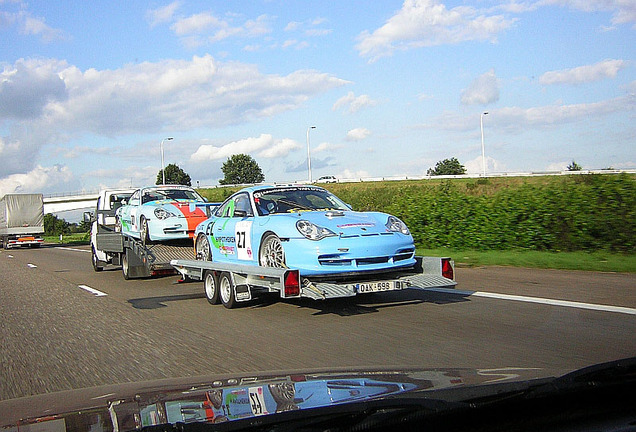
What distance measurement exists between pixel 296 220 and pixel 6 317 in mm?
4940

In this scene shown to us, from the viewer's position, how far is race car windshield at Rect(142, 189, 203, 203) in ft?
52.2

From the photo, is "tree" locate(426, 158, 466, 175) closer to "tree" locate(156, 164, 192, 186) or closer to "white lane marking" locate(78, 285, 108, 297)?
"tree" locate(156, 164, 192, 186)

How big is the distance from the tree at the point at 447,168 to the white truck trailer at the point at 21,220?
306ft

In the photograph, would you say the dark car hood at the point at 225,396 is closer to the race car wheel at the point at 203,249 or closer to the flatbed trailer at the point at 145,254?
the race car wheel at the point at 203,249

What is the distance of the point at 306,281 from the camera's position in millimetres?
8680

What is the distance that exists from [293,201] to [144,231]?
19.9 ft

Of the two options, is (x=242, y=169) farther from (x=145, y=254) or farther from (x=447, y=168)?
(x=145, y=254)

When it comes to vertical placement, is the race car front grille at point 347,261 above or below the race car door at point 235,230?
below

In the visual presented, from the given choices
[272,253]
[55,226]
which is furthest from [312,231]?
[55,226]

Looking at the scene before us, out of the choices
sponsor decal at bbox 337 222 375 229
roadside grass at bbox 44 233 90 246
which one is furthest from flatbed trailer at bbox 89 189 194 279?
roadside grass at bbox 44 233 90 246

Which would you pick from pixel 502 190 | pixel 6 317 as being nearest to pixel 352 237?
pixel 6 317

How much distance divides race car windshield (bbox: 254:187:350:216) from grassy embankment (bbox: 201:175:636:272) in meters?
5.42

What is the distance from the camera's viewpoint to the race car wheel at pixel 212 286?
1067 centimetres

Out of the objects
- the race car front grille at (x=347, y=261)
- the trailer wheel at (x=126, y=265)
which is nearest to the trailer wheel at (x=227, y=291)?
the race car front grille at (x=347, y=261)
